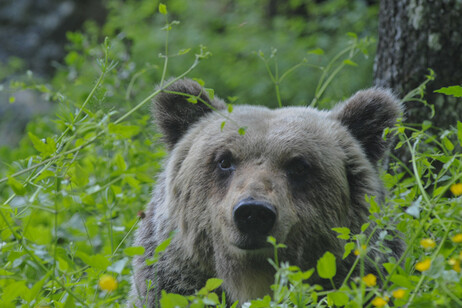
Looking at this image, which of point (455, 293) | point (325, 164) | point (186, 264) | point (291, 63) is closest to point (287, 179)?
point (325, 164)

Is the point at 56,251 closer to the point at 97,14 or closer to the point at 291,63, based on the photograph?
the point at 291,63

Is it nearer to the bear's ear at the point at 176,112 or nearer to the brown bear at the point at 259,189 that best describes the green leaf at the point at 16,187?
the brown bear at the point at 259,189

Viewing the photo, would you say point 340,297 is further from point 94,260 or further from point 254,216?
point 94,260

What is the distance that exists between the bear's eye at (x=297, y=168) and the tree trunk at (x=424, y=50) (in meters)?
1.60

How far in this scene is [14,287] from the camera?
2506 millimetres

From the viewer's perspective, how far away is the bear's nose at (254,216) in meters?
3.16

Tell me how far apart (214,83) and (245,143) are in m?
6.59

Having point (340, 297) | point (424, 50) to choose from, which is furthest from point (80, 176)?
point (424, 50)

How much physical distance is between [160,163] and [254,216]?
5.49 ft

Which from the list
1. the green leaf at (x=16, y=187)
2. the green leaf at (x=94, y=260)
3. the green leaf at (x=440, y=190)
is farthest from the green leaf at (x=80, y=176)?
the green leaf at (x=440, y=190)

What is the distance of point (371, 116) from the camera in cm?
405

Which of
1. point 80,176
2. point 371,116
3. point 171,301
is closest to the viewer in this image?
point 171,301

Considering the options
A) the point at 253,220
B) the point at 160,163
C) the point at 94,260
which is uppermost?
the point at 94,260

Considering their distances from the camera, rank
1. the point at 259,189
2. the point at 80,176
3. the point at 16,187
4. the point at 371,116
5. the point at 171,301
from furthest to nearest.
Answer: the point at 371,116 < the point at 259,189 < the point at 80,176 < the point at 16,187 < the point at 171,301
